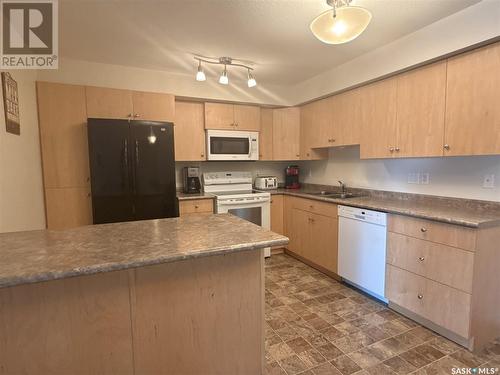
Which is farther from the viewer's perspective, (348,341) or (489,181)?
(489,181)

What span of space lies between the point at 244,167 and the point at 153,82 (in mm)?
1803

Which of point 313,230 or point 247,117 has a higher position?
point 247,117

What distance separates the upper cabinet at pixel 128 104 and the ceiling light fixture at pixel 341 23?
2.07 m

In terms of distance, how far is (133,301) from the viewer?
1.15 metres

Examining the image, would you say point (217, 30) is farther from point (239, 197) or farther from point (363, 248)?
point (363, 248)

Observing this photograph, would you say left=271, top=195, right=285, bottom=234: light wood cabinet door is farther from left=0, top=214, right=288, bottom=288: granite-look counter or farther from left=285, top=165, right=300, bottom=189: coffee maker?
left=0, top=214, right=288, bottom=288: granite-look counter

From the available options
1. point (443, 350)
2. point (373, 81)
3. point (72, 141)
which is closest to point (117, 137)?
point (72, 141)

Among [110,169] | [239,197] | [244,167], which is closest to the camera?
[110,169]

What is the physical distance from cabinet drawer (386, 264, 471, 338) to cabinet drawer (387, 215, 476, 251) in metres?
0.34

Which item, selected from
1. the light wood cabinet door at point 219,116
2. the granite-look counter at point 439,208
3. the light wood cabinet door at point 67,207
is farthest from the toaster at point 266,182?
the light wood cabinet door at point 67,207

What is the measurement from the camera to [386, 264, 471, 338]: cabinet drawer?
73.4 inches

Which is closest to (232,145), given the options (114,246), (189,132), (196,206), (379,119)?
(189,132)

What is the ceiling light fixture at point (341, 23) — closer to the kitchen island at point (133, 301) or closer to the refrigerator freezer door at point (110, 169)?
the kitchen island at point (133, 301)

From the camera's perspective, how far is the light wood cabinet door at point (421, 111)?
2219 mm
